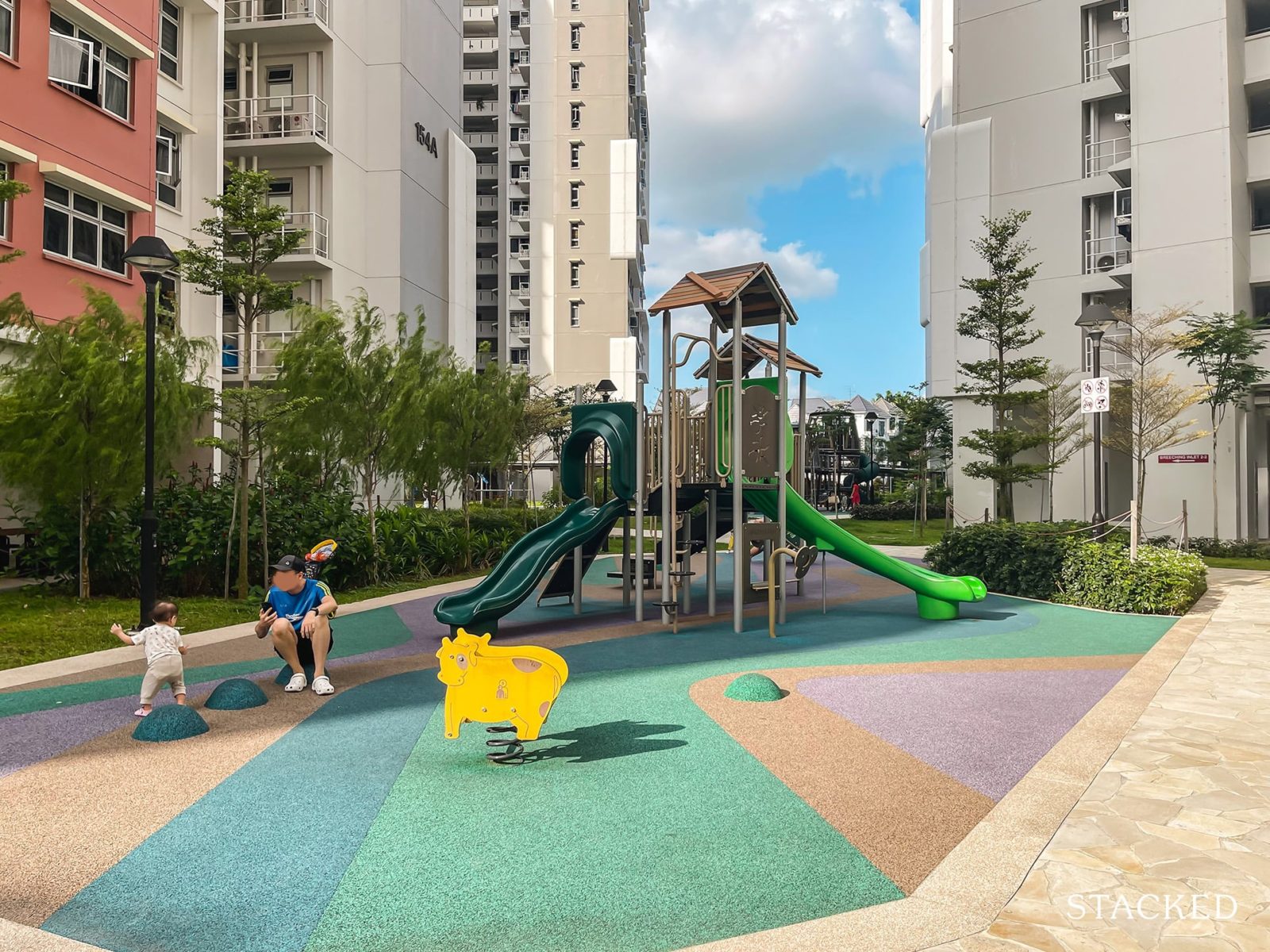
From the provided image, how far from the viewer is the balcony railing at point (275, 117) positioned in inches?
1141

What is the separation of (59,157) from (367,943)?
18.9 meters

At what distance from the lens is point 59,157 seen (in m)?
17.4

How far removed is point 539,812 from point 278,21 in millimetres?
30241

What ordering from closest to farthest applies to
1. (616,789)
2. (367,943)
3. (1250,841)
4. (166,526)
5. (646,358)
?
(367,943) < (1250,841) < (616,789) < (166,526) < (646,358)

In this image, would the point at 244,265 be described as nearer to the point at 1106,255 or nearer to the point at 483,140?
the point at 1106,255

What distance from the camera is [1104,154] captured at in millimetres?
28438

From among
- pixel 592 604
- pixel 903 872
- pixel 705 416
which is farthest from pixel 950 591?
pixel 903 872

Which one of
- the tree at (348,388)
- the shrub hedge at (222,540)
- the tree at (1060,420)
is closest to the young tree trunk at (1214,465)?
the tree at (1060,420)

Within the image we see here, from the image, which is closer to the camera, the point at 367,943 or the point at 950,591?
the point at 367,943

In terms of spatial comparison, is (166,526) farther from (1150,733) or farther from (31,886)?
(1150,733)

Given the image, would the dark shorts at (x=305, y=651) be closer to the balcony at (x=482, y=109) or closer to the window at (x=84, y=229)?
the window at (x=84, y=229)

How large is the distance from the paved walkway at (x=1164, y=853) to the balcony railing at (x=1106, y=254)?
24.5 metres

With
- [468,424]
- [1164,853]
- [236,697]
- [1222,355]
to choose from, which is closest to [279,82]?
[468,424]

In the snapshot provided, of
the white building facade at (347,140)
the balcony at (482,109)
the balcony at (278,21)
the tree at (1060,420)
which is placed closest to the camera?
the tree at (1060,420)
